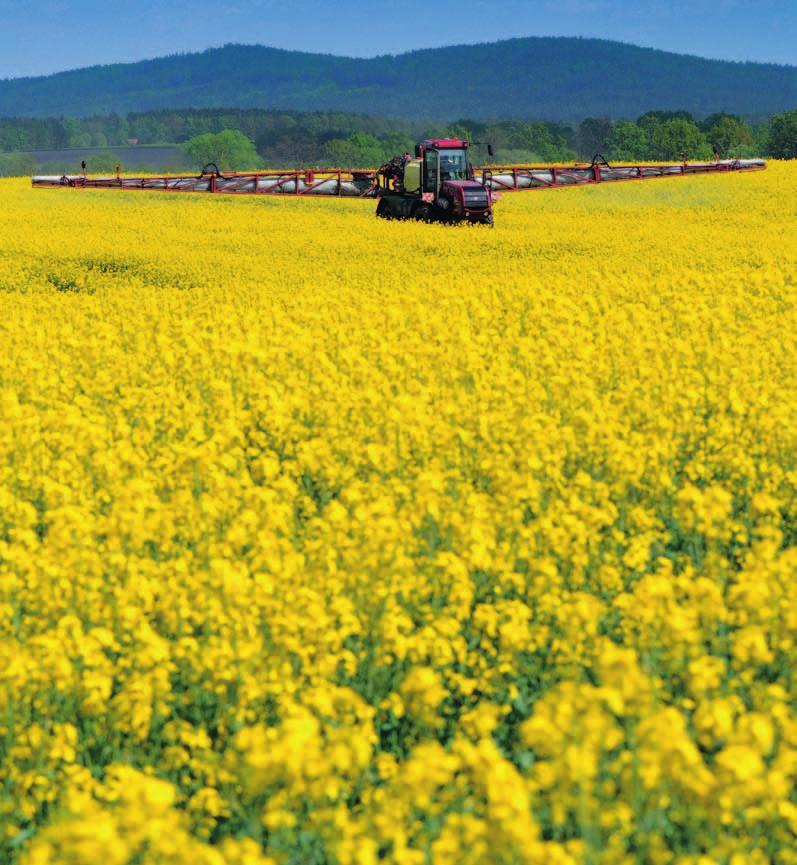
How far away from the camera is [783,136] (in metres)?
96.8

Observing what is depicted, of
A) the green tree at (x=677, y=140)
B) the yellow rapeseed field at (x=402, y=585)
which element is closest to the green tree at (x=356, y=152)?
the green tree at (x=677, y=140)

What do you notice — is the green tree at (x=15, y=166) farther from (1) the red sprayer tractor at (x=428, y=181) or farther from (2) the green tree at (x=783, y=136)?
(1) the red sprayer tractor at (x=428, y=181)

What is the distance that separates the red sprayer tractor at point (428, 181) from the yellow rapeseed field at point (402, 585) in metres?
15.5

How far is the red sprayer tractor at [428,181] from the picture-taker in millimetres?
30141

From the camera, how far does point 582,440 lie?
848cm

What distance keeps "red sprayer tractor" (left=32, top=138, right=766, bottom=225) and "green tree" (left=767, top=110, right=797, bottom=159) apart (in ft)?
159

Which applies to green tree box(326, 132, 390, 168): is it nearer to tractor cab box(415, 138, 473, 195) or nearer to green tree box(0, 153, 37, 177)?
green tree box(0, 153, 37, 177)

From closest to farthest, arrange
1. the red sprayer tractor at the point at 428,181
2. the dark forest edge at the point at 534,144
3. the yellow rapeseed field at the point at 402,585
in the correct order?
the yellow rapeseed field at the point at 402,585
the red sprayer tractor at the point at 428,181
the dark forest edge at the point at 534,144

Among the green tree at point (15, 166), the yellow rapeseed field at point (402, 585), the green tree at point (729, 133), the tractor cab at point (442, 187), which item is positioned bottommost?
the yellow rapeseed field at point (402, 585)

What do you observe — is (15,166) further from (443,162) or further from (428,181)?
(443,162)

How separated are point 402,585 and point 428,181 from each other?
26486 mm

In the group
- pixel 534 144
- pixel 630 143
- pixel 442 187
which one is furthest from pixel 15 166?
pixel 442 187

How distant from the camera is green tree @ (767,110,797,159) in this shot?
9502 centimetres

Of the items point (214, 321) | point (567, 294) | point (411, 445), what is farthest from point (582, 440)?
point (567, 294)
